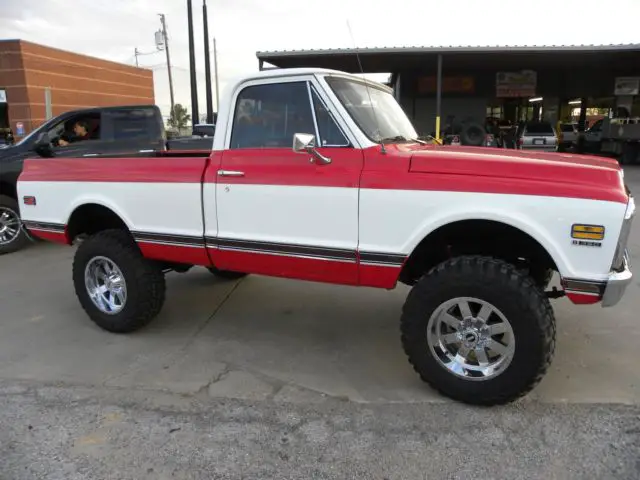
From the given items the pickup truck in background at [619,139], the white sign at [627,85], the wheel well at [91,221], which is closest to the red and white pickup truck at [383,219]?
the wheel well at [91,221]

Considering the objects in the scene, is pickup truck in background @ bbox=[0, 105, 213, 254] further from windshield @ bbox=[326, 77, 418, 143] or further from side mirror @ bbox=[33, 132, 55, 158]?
windshield @ bbox=[326, 77, 418, 143]

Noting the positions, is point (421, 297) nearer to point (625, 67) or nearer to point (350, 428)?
point (350, 428)

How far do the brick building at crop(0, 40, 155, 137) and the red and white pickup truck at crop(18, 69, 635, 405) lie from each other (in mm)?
25347

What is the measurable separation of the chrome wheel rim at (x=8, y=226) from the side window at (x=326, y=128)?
6027 mm

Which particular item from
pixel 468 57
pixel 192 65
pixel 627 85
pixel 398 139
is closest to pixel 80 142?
pixel 398 139

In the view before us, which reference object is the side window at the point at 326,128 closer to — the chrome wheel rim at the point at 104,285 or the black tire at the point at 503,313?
the black tire at the point at 503,313

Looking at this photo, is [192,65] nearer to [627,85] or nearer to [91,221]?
[91,221]

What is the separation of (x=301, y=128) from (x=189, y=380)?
193 cm

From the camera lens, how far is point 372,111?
12.7 feet

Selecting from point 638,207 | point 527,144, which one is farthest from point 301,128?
point 527,144

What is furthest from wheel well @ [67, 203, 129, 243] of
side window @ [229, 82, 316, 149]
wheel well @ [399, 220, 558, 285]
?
wheel well @ [399, 220, 558, 285]

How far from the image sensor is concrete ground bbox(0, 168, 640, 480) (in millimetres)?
2824

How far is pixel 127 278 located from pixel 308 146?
2.04 m

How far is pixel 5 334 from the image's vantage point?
4684 millimetres
